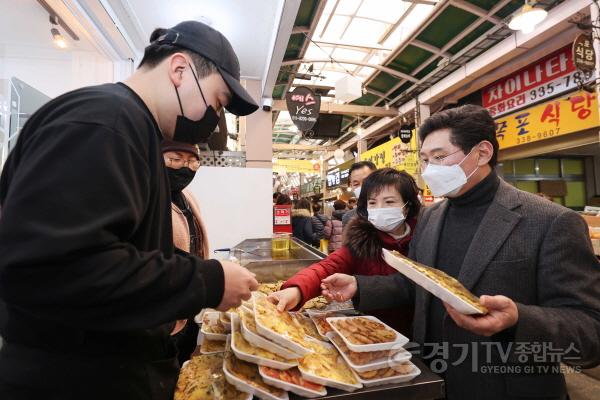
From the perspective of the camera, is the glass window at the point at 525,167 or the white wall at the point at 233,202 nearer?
the white wall at the point at 233,202

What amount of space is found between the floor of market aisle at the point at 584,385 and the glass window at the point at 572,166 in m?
9.80

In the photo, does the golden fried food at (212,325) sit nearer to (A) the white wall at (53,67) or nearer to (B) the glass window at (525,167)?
(A) the white wall at (53,67)

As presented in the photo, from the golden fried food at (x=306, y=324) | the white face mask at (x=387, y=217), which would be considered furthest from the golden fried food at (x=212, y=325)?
the white face mask at (x=387, y=217)

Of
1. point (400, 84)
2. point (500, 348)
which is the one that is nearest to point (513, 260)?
point (500, 348)

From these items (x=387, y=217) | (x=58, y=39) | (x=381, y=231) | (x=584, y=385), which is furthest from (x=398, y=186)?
(x=584, y=385)

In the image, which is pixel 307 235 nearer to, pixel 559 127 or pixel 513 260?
pixel 513 260

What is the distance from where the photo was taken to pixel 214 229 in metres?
4.31

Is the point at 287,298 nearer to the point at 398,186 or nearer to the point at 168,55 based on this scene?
the point at 398,186

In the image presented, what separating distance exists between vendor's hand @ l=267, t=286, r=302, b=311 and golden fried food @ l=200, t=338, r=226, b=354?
32 centimetres

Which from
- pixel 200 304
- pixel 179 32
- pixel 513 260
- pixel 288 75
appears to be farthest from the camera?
pixel 288 75

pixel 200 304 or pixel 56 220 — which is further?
pixel 200 304

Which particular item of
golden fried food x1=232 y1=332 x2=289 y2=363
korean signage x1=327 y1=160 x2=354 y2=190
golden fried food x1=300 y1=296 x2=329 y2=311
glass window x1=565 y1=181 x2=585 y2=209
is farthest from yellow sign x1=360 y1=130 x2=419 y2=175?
golden fried food x1=232 y1=332 x2=289 y2=363

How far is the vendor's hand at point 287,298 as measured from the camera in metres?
1.54

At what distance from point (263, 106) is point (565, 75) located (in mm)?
5668
